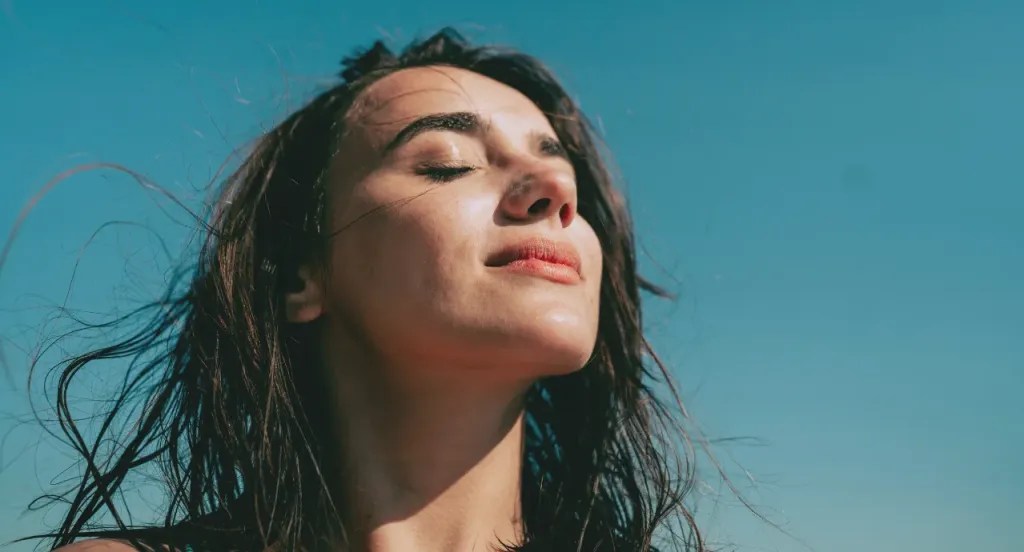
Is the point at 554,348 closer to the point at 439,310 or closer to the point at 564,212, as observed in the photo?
the point at 439,310

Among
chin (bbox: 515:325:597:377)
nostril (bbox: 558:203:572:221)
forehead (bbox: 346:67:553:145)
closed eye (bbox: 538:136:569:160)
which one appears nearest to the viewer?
chin (bbox: 515:325:597:377)

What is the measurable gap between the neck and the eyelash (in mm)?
612

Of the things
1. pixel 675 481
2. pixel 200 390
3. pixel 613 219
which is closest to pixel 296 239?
pixel 200 390

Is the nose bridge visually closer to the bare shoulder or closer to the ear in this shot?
the ear

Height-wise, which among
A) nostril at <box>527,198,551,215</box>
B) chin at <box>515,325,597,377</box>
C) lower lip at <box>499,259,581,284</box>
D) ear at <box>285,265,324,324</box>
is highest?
nostril at <box>527,198,551,215</box>

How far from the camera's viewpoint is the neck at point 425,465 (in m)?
3.44

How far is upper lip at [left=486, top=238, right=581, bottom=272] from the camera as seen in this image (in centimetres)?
335

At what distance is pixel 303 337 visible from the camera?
3.81 metres

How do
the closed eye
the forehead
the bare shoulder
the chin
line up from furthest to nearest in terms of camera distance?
the closed eye → the forehead → the chin → the bare shoulder

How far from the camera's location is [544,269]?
336 cm

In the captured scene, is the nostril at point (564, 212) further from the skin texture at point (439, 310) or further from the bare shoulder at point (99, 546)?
the bare shoulder at point (99, 546)

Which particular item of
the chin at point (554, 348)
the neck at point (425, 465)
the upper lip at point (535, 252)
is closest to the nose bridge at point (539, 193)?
the upper lip at point (535, 252)

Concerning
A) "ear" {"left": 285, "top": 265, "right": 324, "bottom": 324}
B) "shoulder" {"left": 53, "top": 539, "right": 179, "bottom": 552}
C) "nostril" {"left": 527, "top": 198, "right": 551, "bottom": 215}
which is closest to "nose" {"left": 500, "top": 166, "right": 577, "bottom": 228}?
"nostril" {"left": 527, "top": 198, "right": 551, "bottom": 215}

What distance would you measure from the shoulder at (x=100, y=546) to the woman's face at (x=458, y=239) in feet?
3.09
